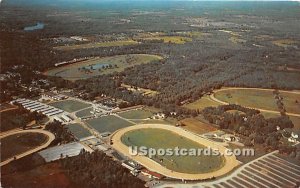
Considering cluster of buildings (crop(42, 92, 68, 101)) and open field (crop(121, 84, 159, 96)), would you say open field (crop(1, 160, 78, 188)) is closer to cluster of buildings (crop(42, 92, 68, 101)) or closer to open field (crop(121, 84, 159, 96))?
cluster of buildings (crop(42, 92, 68, 101))

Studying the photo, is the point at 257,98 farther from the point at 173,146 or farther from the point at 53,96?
the point at 53,96

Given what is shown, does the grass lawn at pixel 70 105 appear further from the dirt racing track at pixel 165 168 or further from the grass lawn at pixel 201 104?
the grass lawn at pixel 201 104

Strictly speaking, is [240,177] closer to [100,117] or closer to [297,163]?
[297,163]

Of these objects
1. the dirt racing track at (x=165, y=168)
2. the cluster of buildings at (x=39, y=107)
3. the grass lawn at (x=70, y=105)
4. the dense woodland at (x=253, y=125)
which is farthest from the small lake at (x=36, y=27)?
the dense woodland at (x=253, y=125)

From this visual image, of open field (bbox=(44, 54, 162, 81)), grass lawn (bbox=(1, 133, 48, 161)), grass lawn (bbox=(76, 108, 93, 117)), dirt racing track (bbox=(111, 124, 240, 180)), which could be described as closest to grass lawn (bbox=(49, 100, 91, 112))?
grass lawn (bbox=(76, 108, 93, 117))

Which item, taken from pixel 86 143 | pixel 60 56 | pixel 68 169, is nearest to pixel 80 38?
pixel 60 56
